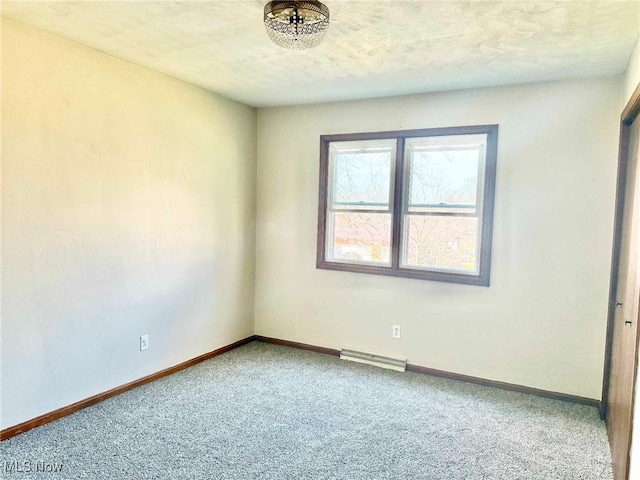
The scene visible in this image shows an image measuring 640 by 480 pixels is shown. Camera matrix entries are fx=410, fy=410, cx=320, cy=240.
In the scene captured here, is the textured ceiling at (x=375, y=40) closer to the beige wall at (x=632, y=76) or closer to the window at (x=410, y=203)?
the beige wall at (x=632, y=76)

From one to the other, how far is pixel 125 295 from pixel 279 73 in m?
2.09

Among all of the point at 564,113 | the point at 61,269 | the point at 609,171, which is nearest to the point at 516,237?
the point at 609,171

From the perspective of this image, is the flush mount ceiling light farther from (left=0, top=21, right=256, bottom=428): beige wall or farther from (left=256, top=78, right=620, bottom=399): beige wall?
(left=256, top=78, right=620, bottom=399): beige wall

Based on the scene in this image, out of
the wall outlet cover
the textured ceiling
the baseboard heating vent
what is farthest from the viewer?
the baseboard heating vent

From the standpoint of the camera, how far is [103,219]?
2.96m

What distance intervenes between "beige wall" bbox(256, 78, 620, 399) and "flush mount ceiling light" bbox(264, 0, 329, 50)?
1732mm

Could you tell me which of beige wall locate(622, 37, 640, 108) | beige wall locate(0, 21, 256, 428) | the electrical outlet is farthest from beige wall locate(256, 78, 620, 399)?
beige wall locate(0, 21, 256, 428)

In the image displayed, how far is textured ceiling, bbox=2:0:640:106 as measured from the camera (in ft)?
6.95

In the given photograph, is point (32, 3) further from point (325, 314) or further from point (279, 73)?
point (325, 314)

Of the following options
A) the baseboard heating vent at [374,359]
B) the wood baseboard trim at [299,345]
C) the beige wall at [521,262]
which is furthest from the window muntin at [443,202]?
the wood baseboard trim at [299,345]

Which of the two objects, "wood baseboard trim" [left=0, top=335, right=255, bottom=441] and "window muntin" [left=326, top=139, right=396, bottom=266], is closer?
"wood baseboard trim" [left=0, top=335, right=255, bottom=441]

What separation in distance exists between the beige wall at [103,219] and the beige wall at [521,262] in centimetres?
111

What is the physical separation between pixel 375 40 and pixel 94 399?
3108 mm

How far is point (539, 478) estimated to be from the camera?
2244 mm
